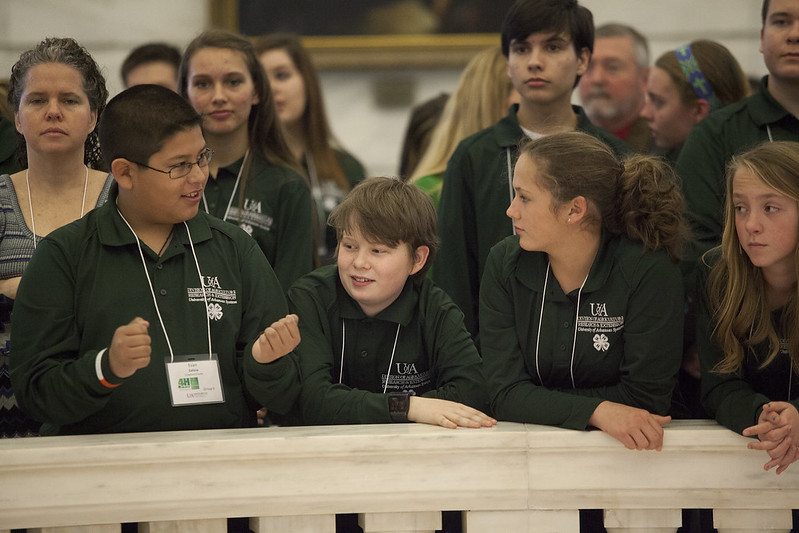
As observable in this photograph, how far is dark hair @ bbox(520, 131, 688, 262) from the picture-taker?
2.67 m

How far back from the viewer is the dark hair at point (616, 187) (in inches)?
105

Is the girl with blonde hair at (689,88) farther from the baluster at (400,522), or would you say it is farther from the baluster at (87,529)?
the baluster at (87,529)

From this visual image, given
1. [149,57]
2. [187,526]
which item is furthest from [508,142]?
[149,57]

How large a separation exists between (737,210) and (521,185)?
2.01ft

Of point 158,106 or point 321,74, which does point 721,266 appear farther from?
point 321,74

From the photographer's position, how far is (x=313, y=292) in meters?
2.89

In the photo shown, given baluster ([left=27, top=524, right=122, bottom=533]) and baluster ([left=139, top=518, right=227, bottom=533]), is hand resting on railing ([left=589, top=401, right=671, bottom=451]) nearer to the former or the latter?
baluster ([left=139, top=518, right=227, bottom=533])

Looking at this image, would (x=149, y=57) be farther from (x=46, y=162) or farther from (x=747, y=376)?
(x=747, y=376)

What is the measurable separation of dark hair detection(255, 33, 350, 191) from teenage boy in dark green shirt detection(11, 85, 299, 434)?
6.63 ft

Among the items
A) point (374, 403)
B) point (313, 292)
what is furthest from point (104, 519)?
point (313, 292)

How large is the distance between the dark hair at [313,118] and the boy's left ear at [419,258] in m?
1.79

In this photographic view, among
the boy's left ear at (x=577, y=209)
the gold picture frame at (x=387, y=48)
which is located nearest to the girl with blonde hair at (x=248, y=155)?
the boy's left ear at (x=577, y=209)

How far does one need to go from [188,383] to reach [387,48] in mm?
4696

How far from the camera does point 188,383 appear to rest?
2.48 metres
